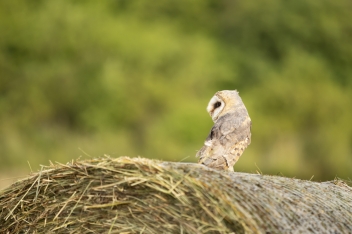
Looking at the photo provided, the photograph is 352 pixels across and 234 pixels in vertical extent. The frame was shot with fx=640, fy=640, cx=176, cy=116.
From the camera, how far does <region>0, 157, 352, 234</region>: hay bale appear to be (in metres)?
3.29

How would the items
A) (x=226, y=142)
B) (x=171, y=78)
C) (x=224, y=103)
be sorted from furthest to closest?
(x=171, y=78)
(x=224, y=103)
(x=226, y=142)

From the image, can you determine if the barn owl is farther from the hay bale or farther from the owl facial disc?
the hay bale

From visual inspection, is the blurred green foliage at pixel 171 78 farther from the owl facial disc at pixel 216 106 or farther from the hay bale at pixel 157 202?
the hay bale at pixel 157 202

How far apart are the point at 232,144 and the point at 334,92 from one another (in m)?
10.4

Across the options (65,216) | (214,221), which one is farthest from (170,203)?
(65,216)

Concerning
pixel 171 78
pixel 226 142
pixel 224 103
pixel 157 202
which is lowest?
pixel 157 202

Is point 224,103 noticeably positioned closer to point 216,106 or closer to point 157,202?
point 216,106

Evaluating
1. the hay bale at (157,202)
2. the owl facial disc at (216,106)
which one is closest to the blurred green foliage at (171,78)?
the owl facial disc at (216,106)

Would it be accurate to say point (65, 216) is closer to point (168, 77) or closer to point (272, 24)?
point (168, 77)

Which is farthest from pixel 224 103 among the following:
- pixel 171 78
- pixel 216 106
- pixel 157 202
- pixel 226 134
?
pixel 171 78

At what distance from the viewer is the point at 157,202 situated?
3402 millimetres

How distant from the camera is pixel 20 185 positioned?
12.7 feet

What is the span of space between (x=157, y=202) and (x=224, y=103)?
5.04 feet

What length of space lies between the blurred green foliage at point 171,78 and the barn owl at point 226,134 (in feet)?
21.0
